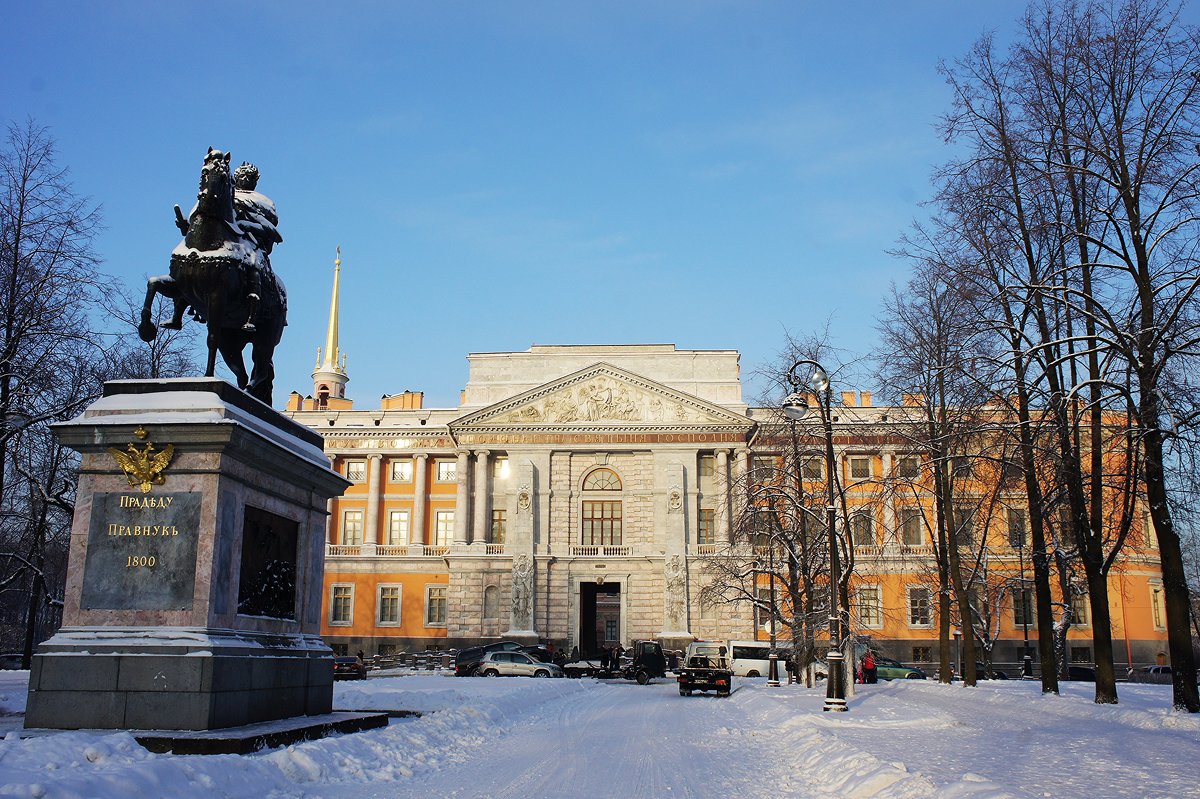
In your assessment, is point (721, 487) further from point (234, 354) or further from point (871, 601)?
point (234, 354)

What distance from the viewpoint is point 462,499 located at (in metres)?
62.8

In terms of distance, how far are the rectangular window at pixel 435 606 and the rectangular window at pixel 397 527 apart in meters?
4.26

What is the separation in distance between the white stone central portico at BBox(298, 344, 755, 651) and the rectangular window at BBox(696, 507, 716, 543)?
0.09 meters

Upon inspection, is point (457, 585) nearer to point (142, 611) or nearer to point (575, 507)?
point (575, 507)

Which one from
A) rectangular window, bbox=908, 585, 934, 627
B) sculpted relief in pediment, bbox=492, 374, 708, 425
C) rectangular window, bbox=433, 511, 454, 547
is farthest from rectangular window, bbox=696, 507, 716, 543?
rectangular window, bbox=433, 511, 454, 547

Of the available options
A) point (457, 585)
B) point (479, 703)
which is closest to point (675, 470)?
point (457, 585)

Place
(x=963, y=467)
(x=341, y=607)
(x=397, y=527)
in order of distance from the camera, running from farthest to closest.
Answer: (x=397, y=527) < (x=341, y=607) < (x=963, y=467)

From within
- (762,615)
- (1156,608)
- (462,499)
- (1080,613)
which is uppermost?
(462,499)

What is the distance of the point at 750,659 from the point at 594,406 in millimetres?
19551

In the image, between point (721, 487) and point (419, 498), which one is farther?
point (419, 498)

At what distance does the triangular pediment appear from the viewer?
62156 millimetres

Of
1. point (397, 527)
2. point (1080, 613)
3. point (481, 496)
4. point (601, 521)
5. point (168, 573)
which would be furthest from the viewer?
point (397, 527)

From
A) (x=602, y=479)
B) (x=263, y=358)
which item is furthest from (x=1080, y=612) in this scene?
(x=263, y=358)

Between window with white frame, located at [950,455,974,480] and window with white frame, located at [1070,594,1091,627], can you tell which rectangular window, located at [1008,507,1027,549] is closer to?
window with white frame, located at [950,455,974,480]
